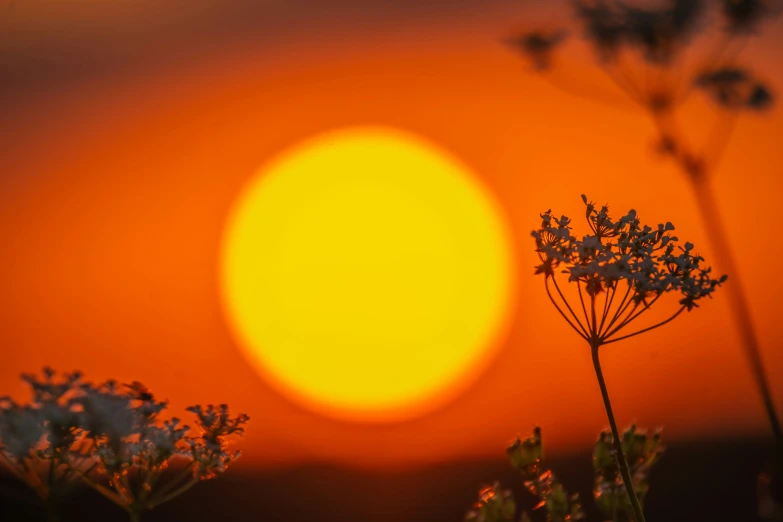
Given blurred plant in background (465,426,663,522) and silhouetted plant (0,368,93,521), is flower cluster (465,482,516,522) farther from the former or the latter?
silhouetted plant (0,368,93,521)

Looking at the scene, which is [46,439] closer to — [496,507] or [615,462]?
[496,507]

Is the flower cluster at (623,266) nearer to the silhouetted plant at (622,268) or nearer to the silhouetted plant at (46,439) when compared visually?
the silhouetted plant at (622,268)

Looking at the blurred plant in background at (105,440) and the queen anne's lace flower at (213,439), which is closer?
the blurred plant in background at (105,440)

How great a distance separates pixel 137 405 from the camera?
14.7ft

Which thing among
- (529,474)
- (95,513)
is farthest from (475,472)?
(529,474)

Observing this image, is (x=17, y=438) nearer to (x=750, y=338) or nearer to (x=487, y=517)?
(x=487, y=517)

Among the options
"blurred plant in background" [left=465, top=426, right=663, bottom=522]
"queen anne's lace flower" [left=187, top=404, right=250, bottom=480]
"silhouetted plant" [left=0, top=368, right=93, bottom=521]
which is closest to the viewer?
"silhouetted plant" [left=0, top=368, right=93, bottom=521]

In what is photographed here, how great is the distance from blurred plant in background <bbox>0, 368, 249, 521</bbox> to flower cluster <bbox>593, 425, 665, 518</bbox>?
2.23m

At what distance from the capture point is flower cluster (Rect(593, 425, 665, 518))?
17.0 feet

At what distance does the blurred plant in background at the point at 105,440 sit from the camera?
3.88 metres

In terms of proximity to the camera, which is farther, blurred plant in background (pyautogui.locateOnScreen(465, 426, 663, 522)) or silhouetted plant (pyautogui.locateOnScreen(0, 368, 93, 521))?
blurred plant in background (pyautogui.locateOnScreen(465, 426, 663, 522))

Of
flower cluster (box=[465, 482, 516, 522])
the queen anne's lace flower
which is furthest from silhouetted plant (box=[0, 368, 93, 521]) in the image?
flower cluster (box=[465, 482, 516, 522])

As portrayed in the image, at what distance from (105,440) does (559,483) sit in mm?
2625

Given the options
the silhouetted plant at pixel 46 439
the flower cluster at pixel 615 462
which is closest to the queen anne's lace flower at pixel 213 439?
the silhouetted plant at pixel 46 439
